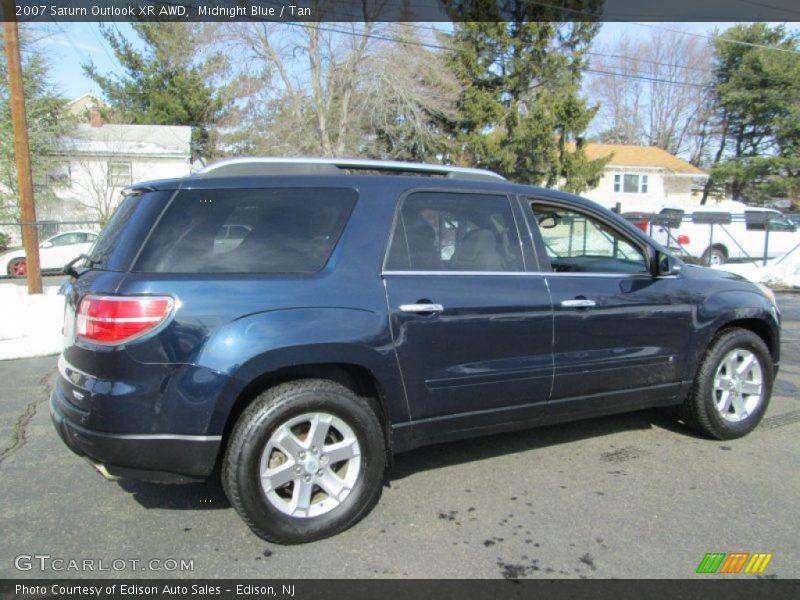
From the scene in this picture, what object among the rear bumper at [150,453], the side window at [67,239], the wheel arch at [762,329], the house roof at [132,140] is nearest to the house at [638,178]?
the house roof at [132,140]

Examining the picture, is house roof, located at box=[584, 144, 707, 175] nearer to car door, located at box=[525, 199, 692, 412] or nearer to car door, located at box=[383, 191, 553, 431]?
car door, located at box=[525, 199, 692, 412]

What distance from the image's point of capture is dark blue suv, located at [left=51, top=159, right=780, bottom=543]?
112 inches

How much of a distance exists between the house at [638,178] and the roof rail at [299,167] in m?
37.3

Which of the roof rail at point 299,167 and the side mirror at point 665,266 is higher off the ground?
the roof rail at point 299,167

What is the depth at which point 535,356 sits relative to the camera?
3668mm

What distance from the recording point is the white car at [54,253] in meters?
17.0

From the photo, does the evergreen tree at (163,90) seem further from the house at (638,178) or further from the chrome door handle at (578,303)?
the chrome door handle at (578,303)

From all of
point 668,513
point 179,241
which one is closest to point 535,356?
point 668,513

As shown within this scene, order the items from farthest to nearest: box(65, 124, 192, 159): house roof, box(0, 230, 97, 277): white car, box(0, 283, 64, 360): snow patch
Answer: box(65, 124, 192, 159): house roof
box(0, 230, 97, 277): white car
box(0, 283, 64, 360): snow patch

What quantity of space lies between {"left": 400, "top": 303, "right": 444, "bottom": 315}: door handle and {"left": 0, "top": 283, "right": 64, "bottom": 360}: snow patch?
580cm

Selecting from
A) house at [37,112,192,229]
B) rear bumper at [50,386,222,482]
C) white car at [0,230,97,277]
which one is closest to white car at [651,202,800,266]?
rear bumper at [50,386,222,482]

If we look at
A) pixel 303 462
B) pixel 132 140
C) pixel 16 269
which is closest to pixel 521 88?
pixel 132 140

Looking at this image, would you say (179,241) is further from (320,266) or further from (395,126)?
(395,126)

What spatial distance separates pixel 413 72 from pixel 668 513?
76.8 ft
